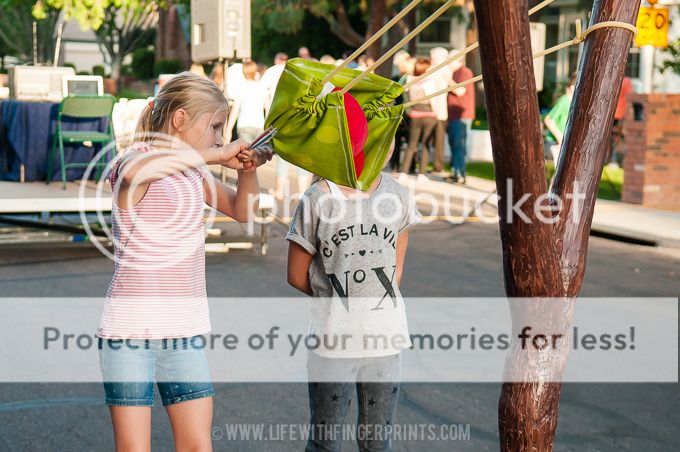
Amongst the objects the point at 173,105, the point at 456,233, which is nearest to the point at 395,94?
the point at 173,105

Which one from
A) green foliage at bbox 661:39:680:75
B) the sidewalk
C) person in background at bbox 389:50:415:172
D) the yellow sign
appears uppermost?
the yellow sign

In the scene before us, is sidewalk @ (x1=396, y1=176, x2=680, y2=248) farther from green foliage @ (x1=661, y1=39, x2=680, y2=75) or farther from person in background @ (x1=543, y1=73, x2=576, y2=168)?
green foliage @ (x1=661, y1=39, x2=680, y2=75)

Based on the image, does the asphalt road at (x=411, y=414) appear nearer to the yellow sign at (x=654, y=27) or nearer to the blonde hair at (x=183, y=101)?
the blonde hair at (x=183, y=101)

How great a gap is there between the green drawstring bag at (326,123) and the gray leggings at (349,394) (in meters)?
0.91

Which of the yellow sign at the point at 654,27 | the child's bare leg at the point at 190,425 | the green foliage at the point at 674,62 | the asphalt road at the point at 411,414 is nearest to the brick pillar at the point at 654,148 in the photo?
the yellow sign at the point at 654,27

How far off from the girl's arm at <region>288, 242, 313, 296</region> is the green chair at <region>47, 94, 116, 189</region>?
26.9ft

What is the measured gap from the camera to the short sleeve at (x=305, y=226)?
3605 mm

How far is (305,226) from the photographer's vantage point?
3.62m

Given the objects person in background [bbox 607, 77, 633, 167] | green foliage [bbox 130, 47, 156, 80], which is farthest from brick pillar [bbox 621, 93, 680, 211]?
green foliage [bbox 130, 47, 156, 80]

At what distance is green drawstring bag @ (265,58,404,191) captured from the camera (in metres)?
2.65

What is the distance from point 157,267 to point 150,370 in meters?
0.32

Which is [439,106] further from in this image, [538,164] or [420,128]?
[538,164]

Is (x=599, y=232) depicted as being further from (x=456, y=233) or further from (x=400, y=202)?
(x=400, y=202)

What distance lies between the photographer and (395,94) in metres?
2.90
